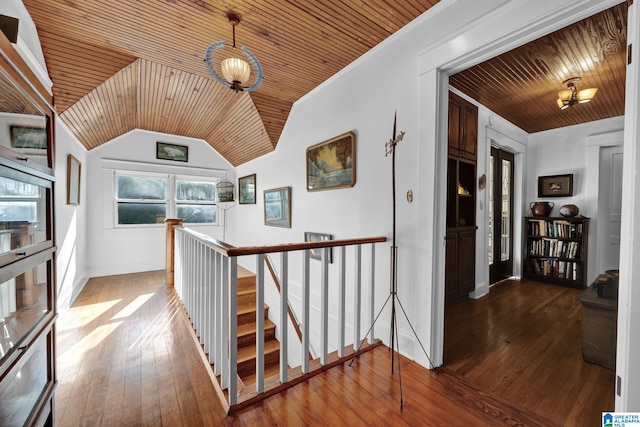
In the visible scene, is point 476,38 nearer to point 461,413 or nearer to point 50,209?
point 461,413

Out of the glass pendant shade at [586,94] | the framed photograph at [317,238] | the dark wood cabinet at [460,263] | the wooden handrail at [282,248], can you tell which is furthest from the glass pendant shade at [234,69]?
the glass pendant shade at [586,94]

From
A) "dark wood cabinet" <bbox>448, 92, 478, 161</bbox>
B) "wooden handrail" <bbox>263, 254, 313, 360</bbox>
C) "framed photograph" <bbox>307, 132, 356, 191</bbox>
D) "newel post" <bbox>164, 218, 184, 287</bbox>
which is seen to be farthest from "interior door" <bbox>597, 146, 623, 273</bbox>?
"newel post" <bbox>164, 218, 184, 287</bbox>

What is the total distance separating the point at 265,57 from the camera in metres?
2.60

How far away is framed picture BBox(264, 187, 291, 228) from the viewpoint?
376 centimetres

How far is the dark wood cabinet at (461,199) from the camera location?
2.97 meters

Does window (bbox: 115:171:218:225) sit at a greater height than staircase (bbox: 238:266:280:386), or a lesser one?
greater

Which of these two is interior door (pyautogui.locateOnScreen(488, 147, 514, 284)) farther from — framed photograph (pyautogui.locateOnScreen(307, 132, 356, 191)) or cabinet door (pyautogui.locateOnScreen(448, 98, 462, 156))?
framed photograph (pyautogui.locateOnScreen(307, 132, 356, 191))

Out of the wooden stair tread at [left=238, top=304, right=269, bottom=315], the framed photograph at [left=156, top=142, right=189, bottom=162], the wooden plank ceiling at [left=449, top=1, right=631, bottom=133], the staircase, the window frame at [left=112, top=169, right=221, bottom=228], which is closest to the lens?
the wooden plank ceiling at [left=449, top=1, right=631, bottom=133]

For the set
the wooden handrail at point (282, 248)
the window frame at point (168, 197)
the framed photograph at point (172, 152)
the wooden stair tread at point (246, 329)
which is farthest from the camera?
the framed photograph at point (172, 152)

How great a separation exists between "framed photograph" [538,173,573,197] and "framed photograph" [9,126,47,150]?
18.9 ft

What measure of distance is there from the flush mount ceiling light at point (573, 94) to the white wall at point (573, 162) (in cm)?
92

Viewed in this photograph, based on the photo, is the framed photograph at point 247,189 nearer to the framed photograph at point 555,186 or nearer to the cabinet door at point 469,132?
the cabinet door at point 469,132

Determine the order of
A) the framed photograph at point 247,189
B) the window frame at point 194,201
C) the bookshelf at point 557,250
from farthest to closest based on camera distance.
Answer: the window frame at point 194,201 → the framed photograph at point 247,189 → the bookshelf at point 557,250

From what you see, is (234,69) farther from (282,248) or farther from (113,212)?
(113,212)
